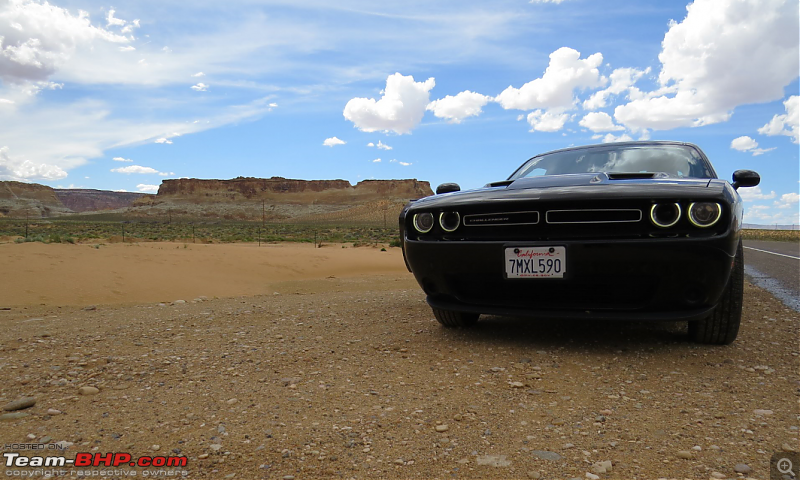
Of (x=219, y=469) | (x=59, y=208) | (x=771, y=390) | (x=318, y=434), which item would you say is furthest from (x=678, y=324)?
(x=59, y=208)

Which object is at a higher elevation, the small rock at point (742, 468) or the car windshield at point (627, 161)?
the car windshield at point (627, 161)

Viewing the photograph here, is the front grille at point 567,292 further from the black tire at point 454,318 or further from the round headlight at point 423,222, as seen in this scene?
the black tire at point 454,318

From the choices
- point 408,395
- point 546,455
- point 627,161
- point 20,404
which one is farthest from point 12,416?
point 627,161

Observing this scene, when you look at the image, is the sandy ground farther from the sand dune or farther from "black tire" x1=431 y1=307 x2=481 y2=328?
the sand dune

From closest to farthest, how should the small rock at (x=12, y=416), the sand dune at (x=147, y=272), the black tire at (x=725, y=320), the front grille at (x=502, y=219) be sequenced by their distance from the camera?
the small rock at (x=12, y=416) < the front grille at (x=502, y=219) < the black tire at (x=725, y=320) < the sand dune at (x=147, y=272)

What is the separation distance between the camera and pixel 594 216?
8.85 ft

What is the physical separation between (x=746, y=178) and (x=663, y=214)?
5.45 feet

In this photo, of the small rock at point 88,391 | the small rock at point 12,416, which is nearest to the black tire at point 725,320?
the small rock at point 88,391

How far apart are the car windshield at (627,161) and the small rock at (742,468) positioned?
237cm

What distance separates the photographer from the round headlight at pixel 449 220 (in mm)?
3074

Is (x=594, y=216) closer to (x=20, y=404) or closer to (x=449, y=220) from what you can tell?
(x=449, y=220)

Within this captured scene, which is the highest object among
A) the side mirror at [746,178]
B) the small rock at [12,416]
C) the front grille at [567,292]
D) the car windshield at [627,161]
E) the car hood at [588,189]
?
the car windshield at [627,161]

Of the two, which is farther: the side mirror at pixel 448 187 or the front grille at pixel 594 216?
the side mirror at pixel 448 187

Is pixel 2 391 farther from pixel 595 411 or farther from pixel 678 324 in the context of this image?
pixel 678 324
